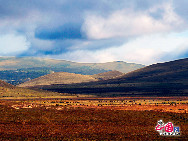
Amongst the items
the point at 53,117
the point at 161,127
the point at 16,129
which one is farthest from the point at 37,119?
the point at 161,127

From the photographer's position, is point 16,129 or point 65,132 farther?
point 16,129

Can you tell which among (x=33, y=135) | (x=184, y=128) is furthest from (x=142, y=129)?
(x=33, y=135)

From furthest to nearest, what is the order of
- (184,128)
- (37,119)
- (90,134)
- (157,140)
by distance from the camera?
(37,119) < (184,128) < (90,134) < (157,140)

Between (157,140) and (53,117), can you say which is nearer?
(157,140)

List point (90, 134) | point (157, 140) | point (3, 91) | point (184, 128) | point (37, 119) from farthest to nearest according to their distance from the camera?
point (3, 91), point (37, 119), point (184, 128), point (90, 134), point (157, 140)

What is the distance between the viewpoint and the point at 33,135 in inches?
1702

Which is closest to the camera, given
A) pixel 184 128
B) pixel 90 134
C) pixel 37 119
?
pixel 90 134

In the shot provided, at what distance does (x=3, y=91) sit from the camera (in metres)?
174

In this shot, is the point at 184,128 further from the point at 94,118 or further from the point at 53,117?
the point at 53,117

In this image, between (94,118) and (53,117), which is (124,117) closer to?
(94,118)

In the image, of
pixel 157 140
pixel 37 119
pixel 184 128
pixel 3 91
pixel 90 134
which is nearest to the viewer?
pixel 157 140

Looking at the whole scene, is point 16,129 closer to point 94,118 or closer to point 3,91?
point 94,118

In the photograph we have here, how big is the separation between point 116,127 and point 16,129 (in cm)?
1595

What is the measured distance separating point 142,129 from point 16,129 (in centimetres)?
1978
